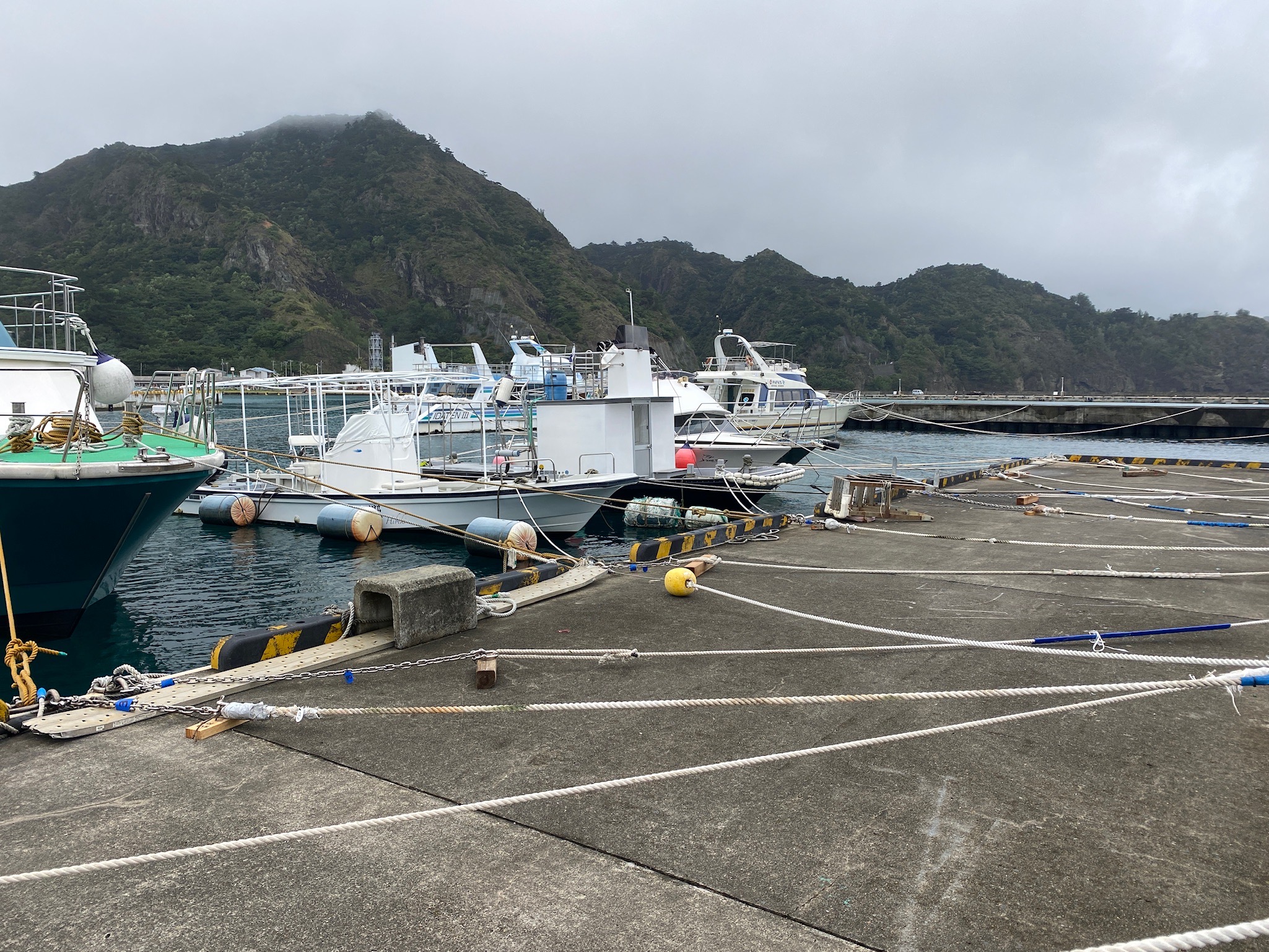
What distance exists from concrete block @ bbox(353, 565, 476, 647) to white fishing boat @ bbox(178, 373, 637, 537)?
877 centimetres

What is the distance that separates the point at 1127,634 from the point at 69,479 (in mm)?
10193

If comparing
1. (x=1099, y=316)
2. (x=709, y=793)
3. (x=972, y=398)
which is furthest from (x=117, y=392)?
(x=1099, y=316)

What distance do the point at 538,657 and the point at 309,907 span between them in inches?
118

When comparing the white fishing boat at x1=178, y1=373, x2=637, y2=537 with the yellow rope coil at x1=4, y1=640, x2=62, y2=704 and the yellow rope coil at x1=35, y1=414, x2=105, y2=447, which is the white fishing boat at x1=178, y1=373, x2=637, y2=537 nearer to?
the yellow rope coil at x1=35, y1=414, x2=105, y2=447

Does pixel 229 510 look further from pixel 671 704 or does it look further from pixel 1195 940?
pixel 1195 940

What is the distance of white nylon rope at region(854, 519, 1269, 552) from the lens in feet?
32.2

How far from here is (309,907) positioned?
288 centimetres

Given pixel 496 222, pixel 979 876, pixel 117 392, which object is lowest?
pixel 979 876

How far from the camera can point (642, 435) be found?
19094 millimetres

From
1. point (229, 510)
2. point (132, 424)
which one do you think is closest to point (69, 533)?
point (132, 424)

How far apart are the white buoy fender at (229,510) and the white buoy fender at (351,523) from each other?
9.93 ft

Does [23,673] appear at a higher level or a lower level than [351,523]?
higher

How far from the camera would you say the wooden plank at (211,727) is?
14.5ft

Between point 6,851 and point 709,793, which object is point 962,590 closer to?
point 709,793
